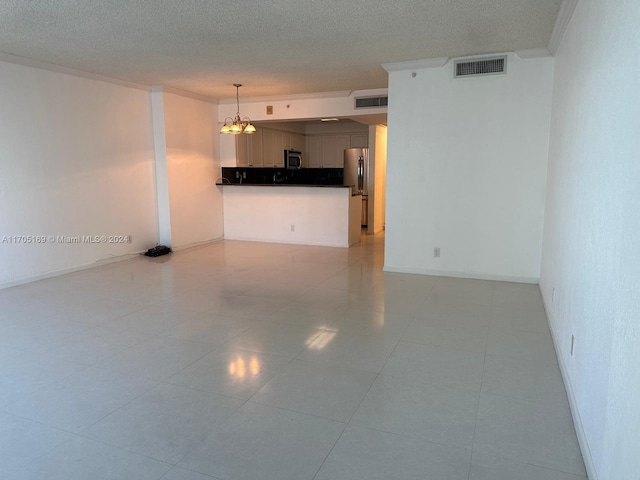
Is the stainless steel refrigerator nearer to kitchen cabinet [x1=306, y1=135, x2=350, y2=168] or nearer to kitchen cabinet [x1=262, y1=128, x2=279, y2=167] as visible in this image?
kitchen cabinet [x1=306, y1=135, x2=350, y2=168]

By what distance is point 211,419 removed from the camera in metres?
2.23

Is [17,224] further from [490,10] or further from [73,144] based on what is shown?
[490,10]

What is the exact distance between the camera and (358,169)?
9.09 meters

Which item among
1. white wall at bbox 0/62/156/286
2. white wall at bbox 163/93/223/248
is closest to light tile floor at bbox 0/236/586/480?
Result: white wall at bbox 0/62/156/286

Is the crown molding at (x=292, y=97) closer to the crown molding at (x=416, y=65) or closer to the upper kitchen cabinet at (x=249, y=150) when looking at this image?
the upper kitchen cabinet at (x=249, y=150)

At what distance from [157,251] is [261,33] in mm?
3762

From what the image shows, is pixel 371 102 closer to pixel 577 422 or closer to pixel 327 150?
pixel 327 150

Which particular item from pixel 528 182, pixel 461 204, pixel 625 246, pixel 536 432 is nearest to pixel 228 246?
pixel 461 204

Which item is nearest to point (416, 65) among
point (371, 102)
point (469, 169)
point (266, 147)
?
point (469, 169)

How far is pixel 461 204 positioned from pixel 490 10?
219cm

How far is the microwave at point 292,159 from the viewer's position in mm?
9625

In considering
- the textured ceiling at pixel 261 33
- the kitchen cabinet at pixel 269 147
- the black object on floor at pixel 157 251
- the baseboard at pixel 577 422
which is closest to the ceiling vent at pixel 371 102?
the textured ceiling at pixel 261 33

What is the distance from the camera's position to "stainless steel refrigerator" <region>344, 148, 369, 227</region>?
899 centimetres

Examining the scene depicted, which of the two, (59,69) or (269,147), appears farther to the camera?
(269,147)
